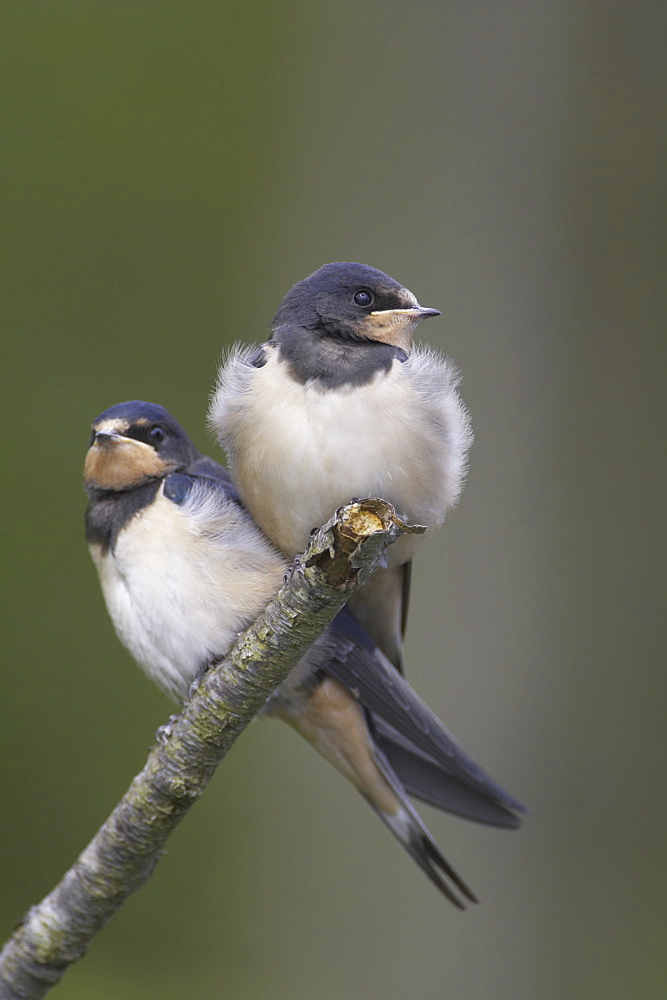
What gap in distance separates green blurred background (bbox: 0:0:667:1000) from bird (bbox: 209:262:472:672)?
3.22ft

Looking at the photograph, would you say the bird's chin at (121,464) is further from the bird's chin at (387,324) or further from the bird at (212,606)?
the bird's chin at (387,324)

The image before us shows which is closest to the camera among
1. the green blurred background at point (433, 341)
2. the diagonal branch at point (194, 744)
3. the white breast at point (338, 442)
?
the diagonal branch at point (194, 744)

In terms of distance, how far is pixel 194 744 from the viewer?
43.1 inches

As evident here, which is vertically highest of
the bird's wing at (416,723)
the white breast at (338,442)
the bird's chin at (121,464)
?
the white breast at (338,442)

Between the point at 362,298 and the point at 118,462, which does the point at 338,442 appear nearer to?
the point at 362,298

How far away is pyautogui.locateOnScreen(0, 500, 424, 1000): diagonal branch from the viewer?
901mm

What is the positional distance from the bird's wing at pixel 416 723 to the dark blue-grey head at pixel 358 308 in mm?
339

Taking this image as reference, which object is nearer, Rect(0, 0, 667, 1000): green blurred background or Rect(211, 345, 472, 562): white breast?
Rect(211, 345, 472, 562): white breast

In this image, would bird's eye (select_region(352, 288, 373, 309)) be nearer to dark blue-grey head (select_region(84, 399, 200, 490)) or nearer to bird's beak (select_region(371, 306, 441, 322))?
bird's beak (select_region(371, 306, 441, 322))

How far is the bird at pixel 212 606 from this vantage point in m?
1.26

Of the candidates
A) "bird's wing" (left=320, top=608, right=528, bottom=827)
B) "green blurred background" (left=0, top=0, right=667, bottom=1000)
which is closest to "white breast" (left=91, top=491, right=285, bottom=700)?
"bird's wing" (left=320, top=608, right=528, bottom=827)

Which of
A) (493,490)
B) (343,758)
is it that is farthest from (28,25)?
(343,758)

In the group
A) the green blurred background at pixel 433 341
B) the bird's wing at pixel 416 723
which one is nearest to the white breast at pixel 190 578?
the bird's wing at pixel 416 723

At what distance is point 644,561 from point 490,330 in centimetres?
57
